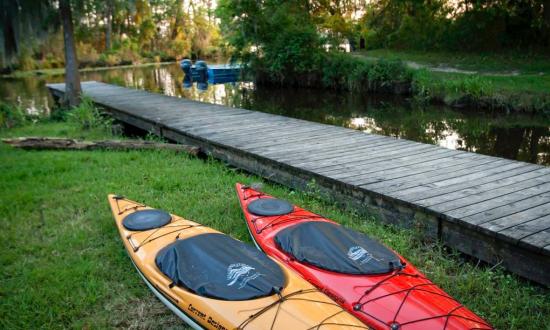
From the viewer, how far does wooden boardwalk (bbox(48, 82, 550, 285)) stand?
353 cm

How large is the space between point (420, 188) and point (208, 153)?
368cm

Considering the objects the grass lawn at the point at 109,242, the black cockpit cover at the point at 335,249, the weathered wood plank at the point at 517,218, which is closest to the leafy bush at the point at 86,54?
the grass lawn at the point at 109,242

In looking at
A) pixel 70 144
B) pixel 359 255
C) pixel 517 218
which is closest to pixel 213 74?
pixel 70 144

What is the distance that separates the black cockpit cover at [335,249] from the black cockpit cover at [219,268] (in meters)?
0.31

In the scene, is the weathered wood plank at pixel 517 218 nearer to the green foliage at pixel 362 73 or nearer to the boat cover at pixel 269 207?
the boat cover at pixel 269 207

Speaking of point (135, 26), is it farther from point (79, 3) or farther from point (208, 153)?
point (208, 153)

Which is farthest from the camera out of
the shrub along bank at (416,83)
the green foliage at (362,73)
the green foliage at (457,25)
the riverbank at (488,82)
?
the green foliage at (457,25)

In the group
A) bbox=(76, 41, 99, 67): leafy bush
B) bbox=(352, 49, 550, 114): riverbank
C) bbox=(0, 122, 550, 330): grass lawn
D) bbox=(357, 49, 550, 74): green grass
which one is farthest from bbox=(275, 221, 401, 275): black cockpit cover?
bbox=(76, 41, 99, 67): leafy bush

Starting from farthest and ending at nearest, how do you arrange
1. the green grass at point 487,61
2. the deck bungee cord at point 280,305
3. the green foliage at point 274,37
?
the green foliage at point 274,37 → the green grass at point 487,61 → the deck bungee cord at point 280,305

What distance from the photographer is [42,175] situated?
611 cm

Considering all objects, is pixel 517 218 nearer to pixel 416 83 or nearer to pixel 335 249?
pixel 335 249

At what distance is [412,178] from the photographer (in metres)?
4.84

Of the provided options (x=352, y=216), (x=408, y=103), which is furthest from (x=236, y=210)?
(x=408, y=103)

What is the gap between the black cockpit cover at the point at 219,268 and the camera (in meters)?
2.83
